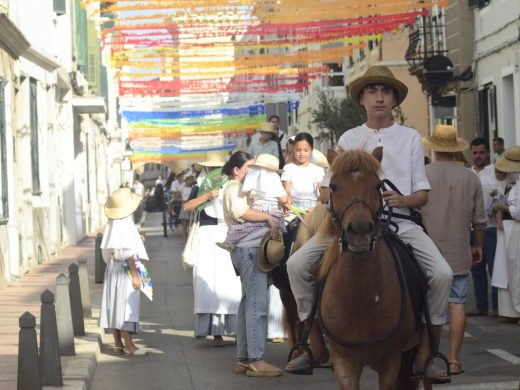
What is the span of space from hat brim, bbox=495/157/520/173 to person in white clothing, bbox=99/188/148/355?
4458mm

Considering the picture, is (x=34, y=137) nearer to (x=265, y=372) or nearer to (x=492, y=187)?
(x=492, y=187)

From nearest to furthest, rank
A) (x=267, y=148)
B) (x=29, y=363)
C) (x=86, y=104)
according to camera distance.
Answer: (x=29, y=363), (x=267, y=148), (x=86, y=104)

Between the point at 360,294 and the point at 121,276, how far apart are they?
582cm

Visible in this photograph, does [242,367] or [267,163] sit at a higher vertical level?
[267,163]

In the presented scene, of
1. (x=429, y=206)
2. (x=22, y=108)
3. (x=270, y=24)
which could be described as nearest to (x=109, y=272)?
(x=429, y=206)

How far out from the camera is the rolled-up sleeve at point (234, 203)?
35.4 ft

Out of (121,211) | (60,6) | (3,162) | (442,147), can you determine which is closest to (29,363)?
(121,211)

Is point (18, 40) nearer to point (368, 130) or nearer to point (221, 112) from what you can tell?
point (368, 130)

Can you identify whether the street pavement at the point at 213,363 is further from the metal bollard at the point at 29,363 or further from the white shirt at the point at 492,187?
the metal bollard at the point at 29,363

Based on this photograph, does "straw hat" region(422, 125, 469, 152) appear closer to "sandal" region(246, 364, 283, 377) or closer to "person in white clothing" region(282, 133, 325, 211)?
"person in white clothing" region(282, 133, 325, 211)

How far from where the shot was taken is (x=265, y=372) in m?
10.7

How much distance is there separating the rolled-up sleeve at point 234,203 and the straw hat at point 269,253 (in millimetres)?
319

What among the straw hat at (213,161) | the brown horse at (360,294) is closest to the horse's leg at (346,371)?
the brown horse at (360,294)

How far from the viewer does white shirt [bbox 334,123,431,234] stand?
7.84 meters
